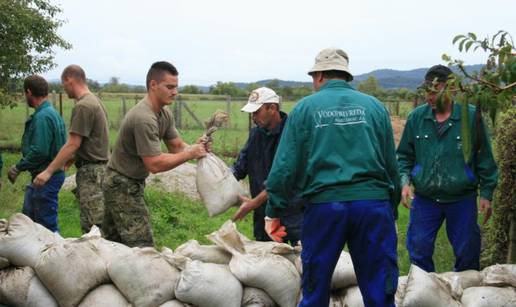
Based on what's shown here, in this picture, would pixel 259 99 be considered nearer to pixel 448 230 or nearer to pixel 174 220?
pixel 448 230

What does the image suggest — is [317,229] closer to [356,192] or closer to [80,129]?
[356,192]

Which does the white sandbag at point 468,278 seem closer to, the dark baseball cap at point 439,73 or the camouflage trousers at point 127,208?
the dark baseball cap at point 439,73

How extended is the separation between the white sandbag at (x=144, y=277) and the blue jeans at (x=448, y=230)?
6.03 ft

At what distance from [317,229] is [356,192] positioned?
28 cm

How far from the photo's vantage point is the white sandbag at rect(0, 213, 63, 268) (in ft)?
14.6

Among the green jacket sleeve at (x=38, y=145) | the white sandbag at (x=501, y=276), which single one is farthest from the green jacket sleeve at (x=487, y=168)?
the green jacket sleeve at (x=38, y=145)

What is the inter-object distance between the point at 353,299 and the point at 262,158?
4.04 feet

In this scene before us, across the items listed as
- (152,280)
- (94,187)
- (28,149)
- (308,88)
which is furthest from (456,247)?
(308,88)

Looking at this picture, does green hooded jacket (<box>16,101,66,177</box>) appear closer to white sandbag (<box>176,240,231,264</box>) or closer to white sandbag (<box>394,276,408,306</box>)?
white sandbag (<box>176,240,231,264</box>)

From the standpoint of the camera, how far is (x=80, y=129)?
5.60 metres

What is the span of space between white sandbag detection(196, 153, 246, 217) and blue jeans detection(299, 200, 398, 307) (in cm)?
119

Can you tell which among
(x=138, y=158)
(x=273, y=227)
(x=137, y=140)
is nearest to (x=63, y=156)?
(x=138, y=158)

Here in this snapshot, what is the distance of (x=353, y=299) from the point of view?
421 cm

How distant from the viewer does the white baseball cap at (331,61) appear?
375cm
